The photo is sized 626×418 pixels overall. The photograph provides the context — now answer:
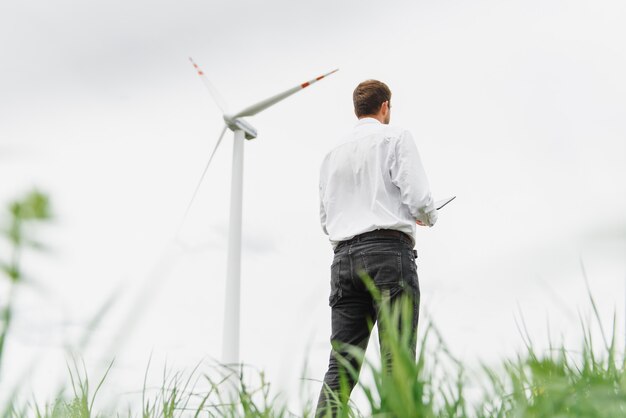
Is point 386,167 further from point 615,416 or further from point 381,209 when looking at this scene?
point 615,416

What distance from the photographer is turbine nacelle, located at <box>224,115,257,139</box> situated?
11234mm

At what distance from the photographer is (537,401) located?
4.81 ft

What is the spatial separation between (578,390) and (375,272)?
2093 millimetres

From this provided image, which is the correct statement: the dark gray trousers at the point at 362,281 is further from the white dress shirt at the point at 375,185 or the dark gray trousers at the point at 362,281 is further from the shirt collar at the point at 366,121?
the shirt collar at the point at 366,121

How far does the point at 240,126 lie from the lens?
11.5 m

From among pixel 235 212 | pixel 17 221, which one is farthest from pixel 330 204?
pixel 235 212

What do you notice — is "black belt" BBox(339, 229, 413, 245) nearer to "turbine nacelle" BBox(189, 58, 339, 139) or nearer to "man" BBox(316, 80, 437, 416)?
"man" BBox(316, 80, 437, 416)

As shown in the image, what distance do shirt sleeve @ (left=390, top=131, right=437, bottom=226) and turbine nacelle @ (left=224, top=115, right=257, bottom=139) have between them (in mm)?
7783

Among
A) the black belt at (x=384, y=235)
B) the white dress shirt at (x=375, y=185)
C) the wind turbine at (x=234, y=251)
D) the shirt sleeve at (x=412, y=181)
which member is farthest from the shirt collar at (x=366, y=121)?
the wind turbine at (x=234, y=251)

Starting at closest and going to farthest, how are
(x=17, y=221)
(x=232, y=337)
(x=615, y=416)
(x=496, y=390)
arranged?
(x=17, y=221), (x=615, y=416), (x=496, y=390), (x=232, y=337)

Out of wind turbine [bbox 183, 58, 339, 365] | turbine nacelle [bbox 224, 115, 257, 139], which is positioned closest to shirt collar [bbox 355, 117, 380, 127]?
wind turbine [bbox 183, 58, 339, 365]

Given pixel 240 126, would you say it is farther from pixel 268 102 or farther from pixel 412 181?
pixel 412 181

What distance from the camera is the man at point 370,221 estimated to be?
3.49 metres

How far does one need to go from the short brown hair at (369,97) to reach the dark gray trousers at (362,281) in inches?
35.0
